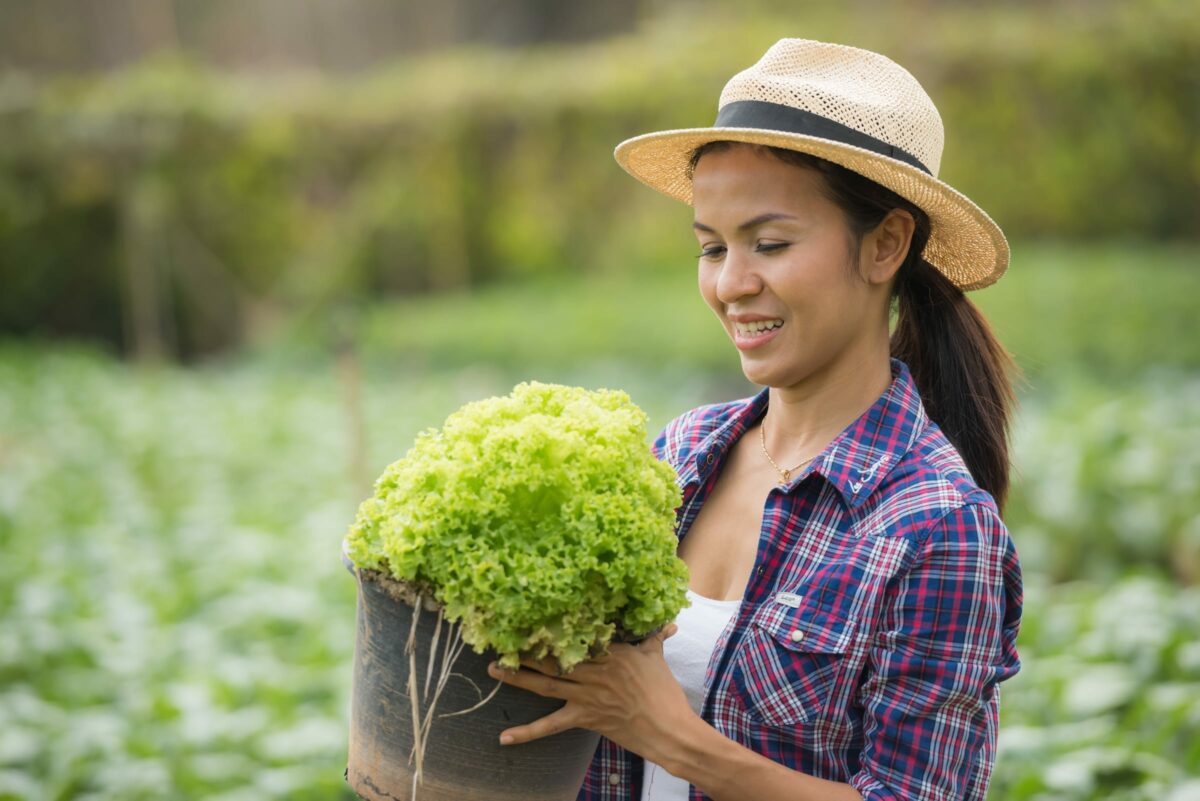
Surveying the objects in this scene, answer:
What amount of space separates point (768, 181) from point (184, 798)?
10.8 feet

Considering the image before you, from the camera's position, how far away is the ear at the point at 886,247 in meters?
1.97

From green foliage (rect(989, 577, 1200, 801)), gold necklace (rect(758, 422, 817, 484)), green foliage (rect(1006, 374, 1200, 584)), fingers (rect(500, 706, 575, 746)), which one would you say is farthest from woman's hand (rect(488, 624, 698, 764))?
green foliage (rect(1006, 374, 1200, 584))

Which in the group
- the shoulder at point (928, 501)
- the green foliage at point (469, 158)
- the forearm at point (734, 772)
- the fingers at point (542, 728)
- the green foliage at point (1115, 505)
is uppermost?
the green foliage at point (469, 158)

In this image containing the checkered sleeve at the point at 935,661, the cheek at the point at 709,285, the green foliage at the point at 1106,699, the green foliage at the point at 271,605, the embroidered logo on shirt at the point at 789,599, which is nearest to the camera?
the checkered sleeve at the point at 935,661

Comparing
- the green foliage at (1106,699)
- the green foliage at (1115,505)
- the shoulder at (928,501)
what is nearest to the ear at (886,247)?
the shoulder at (928,501)

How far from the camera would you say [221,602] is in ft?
20.4

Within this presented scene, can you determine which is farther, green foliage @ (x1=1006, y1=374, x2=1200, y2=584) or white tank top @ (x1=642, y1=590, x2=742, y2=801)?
green foliage @ (x1=1006, y1=374, x2=1200, y2=584)

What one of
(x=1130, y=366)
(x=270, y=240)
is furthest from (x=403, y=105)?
(x=1130, y=366)

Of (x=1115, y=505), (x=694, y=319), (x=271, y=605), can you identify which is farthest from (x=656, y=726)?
(x=694, y=319)

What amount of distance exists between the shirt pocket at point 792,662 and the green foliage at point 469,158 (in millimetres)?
13516

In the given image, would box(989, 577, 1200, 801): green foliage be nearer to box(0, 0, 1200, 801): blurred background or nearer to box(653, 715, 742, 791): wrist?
box(0, 0, 1200, 801): blurred background

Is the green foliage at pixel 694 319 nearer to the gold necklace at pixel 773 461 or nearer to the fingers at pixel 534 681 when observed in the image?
the gold necklace at pixel 773 461

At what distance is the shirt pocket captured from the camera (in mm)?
1792

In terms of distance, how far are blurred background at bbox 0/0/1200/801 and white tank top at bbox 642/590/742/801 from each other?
889 mm
